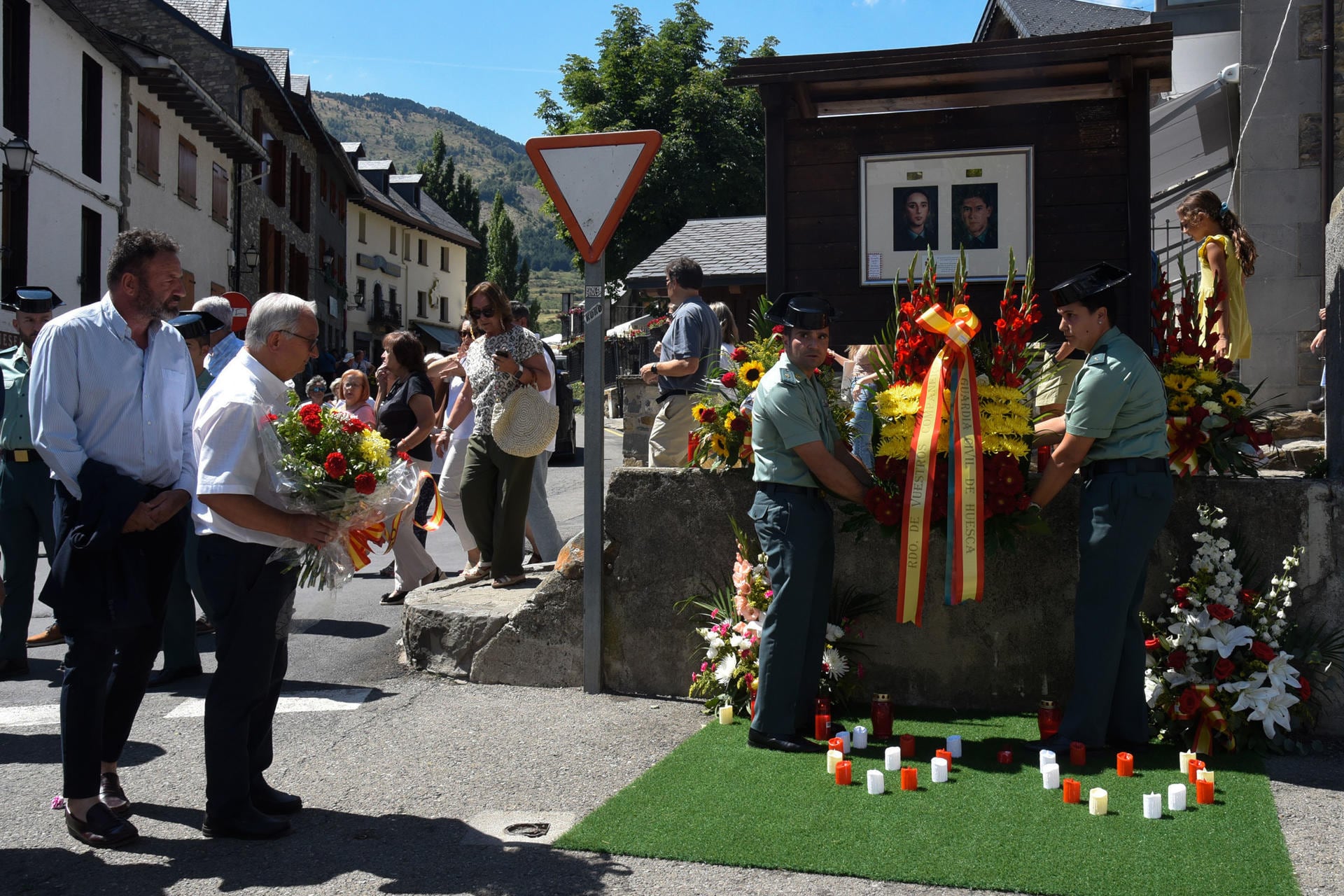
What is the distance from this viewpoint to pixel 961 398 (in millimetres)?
5000

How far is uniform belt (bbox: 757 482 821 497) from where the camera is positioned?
5.04 metres

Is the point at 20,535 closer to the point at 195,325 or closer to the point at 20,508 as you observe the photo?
the point at 20,508

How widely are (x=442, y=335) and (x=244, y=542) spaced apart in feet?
205

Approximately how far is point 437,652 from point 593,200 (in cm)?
248

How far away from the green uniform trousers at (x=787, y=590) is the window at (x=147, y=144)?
2326 centimetres

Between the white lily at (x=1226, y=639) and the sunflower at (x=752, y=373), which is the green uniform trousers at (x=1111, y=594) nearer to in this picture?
the white lily at (x=1226, y=639)

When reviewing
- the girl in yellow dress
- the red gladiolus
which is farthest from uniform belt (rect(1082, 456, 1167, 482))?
the red gladiolus

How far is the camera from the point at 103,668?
13.6 feet

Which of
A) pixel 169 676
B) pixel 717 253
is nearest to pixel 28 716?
pixel 169 676

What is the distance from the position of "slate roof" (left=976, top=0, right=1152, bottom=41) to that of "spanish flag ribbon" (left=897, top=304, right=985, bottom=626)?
18.4 metres

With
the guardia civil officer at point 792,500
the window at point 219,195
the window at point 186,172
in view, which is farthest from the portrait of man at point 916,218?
the window at point 219,195

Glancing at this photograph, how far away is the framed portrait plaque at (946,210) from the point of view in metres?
6.44

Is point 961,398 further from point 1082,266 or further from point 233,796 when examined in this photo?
point 233,796

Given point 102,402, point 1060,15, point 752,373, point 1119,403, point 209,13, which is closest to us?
point 102,402
